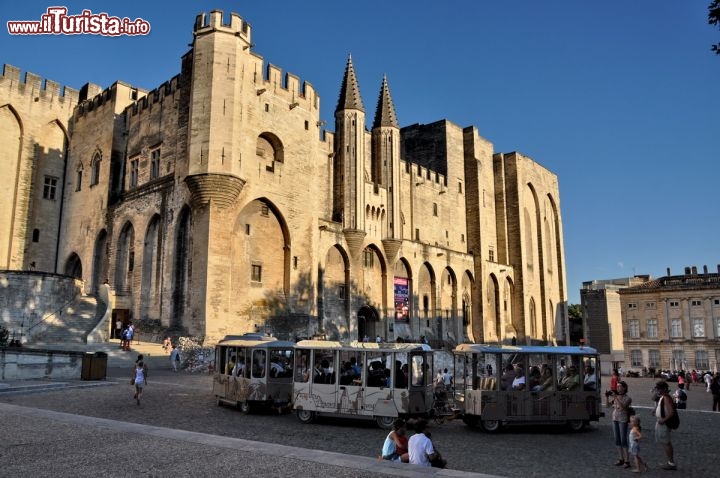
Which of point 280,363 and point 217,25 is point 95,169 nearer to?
point 217,25

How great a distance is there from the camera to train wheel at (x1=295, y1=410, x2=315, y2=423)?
13.0 meters

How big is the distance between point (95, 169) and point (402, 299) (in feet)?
67.3

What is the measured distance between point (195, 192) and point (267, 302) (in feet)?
20.5

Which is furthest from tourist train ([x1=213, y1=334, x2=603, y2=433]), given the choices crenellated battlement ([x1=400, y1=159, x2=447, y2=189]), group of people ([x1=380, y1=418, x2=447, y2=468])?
crenellated battlement ([x1=400, y1=159, x2=447, y2=189])

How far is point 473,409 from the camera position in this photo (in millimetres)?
12648

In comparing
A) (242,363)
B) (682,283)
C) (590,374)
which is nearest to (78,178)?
(242,363)

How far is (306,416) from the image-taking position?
1312cm

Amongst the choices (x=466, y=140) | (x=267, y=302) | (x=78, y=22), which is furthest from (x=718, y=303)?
(x=78, y=22)

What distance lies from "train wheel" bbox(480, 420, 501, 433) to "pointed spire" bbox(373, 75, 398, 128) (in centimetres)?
2611

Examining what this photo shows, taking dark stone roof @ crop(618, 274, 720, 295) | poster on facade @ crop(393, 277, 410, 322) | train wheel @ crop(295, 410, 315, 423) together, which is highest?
dark stone roof @ crop(618, 274, 720, 295)

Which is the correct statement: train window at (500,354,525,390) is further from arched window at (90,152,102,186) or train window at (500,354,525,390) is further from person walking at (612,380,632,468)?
arched window at (90,152,102,186)

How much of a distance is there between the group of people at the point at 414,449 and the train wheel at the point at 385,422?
4349 mm

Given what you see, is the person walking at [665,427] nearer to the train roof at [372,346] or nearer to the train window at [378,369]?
the train roof at [372,346]

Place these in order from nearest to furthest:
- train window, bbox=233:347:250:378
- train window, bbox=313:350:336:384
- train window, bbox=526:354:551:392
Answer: train window, bbox=526:354:551:392, train window, bbox=313:350:336:384, train window, bbox=233:347:250:378
